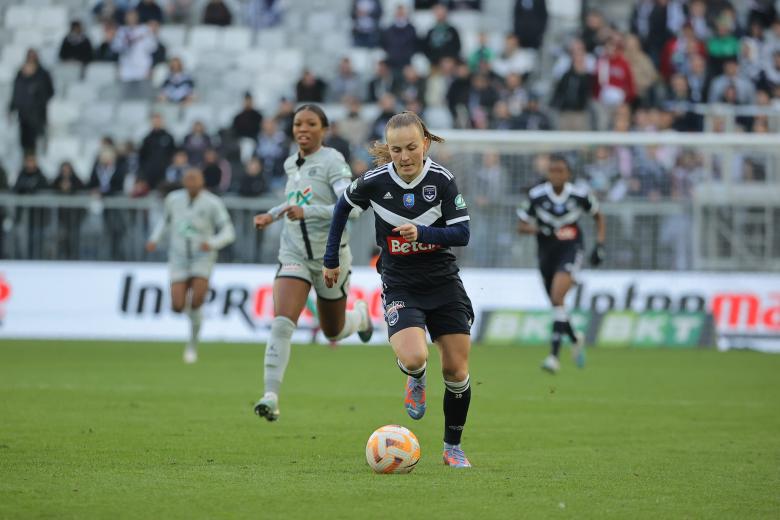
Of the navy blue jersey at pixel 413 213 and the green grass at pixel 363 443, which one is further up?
the navy blue jersey at pixel 413 213

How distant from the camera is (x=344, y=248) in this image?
37.7 ft

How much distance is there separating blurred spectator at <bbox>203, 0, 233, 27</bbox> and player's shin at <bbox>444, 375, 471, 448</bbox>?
22.4m

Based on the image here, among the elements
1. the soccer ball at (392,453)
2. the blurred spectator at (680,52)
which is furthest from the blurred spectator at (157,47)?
the soccer ball at (392,453)

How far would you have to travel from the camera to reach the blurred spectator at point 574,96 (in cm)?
2581

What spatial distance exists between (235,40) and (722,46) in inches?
418

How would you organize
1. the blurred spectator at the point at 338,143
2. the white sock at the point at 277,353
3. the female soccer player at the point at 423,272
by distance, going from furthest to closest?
the blurred spectator at the point at 338,143, the white sock at the point at 277,353, the female soccer player at the point at 423,272

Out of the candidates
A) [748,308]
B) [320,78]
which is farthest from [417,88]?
[748,308]

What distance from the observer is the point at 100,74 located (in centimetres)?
2956

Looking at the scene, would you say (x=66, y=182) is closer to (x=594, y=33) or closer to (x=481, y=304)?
(x=481, y=304)

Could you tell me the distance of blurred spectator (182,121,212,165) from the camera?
2511cm

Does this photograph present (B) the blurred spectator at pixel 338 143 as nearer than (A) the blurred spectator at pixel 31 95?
Yes

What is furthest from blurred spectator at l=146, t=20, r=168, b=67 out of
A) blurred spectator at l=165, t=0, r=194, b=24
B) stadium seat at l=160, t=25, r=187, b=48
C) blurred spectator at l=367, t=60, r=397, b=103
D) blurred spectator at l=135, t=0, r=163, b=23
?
blurred spectator at l=367, t=60, r=397, b=103

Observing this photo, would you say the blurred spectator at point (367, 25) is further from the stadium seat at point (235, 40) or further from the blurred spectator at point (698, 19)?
the blurred spectator at point (698, 19)

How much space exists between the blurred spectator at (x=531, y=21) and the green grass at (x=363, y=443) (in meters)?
11.2
